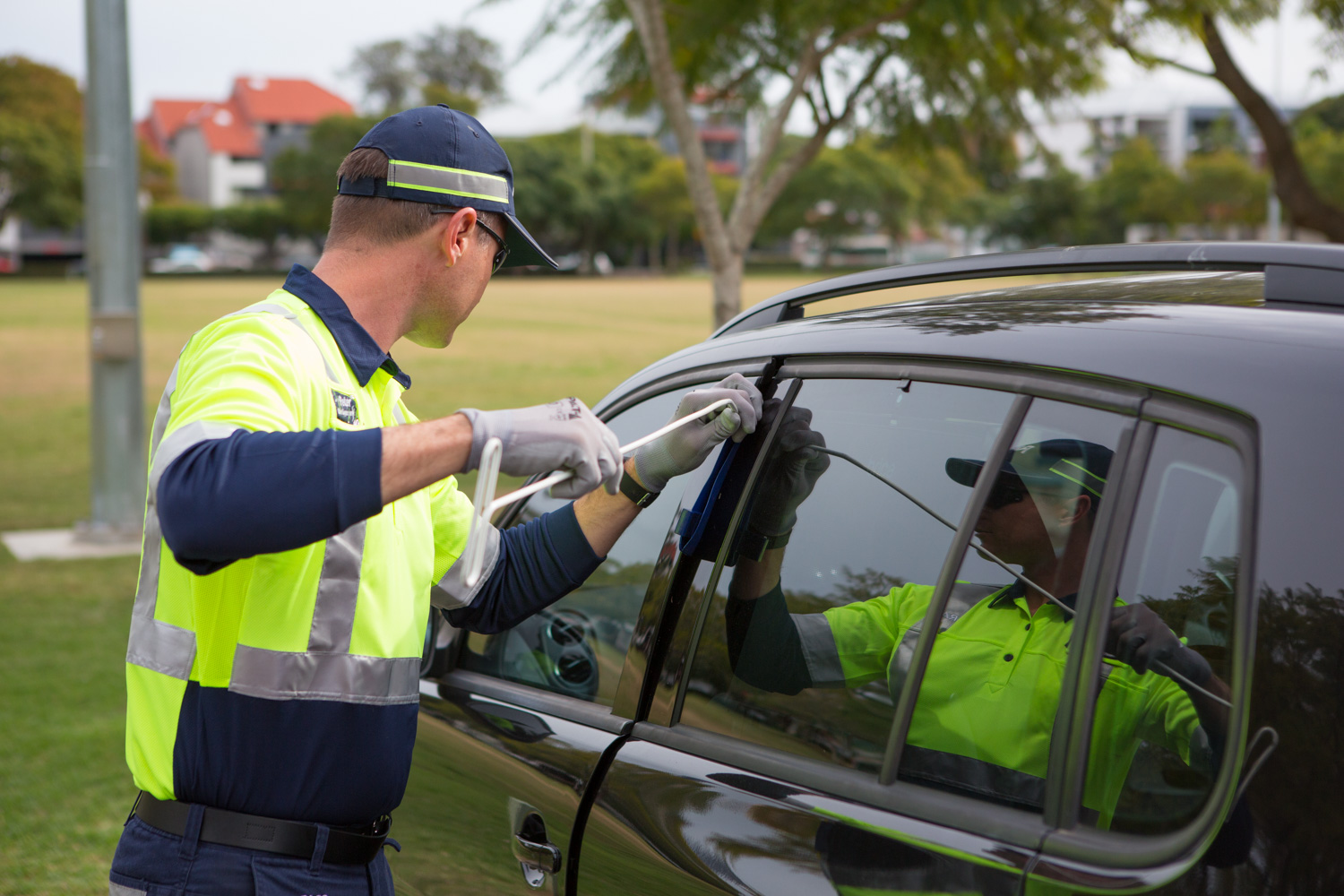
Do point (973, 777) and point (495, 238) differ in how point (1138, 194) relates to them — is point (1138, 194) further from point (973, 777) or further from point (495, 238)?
point (973, 777)

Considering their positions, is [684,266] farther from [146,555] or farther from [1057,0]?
[146,555]

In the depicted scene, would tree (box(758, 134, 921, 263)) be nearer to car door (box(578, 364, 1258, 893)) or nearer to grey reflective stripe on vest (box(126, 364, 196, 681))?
car door (box(578, 364, 1258, 893))

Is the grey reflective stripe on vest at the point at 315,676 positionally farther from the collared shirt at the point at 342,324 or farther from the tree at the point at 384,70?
the tree at the point at 384,70

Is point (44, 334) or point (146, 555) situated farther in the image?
point (44, 334)

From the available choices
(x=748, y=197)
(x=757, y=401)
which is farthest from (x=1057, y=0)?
(x=757, y=401)

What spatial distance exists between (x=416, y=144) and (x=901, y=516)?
0.95 metres

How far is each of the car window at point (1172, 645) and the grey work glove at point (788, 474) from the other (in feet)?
1.96

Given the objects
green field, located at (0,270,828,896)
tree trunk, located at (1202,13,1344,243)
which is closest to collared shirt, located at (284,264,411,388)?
green field, located at (0,270,828,896)

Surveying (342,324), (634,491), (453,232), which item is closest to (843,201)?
(634,491)

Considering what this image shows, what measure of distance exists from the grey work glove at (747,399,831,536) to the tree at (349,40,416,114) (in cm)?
9510

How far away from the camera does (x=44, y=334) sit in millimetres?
26422

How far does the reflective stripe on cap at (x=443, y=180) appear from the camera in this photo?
1846mm

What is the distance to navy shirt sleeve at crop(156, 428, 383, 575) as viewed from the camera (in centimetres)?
142

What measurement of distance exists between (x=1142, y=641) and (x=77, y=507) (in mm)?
10106
